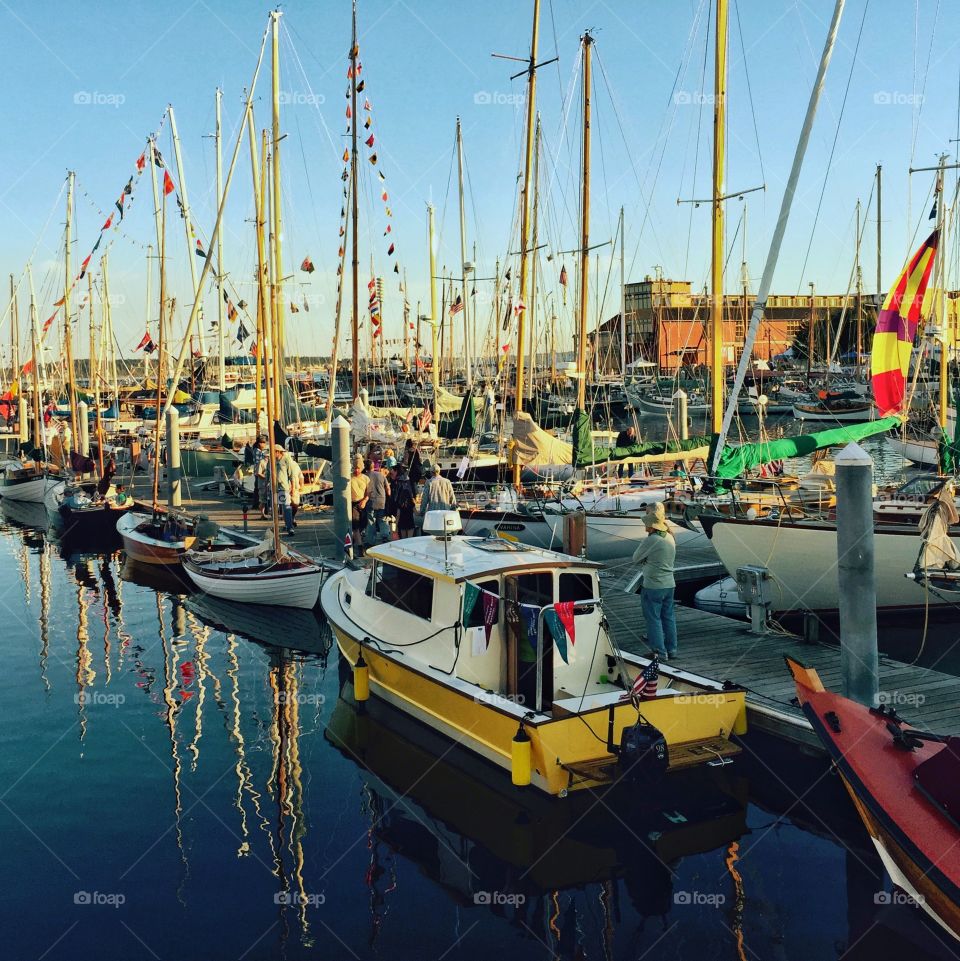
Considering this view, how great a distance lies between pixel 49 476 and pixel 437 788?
2477 cm

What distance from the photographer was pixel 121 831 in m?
8.77

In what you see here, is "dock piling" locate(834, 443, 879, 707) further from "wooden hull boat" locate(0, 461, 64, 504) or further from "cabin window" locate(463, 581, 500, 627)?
"wooden hull boat" locate(0, 461, 64, 504)

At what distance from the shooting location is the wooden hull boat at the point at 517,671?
8.52 meters

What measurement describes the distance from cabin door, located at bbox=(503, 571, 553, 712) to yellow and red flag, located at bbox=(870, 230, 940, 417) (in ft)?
25.9

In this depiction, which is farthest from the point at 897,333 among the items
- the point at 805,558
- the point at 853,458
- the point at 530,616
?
the point at 530,616

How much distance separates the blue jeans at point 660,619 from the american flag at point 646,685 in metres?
1.77

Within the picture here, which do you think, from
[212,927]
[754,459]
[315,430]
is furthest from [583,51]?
[212,927]

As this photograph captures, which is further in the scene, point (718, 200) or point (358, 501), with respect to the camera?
→ point (358, 501)

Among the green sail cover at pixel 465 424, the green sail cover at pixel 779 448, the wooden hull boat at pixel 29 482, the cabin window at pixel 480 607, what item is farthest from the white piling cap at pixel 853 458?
the wooden hull boat at pixel 29 482

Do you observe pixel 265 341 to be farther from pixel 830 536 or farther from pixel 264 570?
pixel 830 536

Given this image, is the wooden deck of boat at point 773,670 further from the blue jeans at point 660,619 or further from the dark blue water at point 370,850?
the dark blue water at point 370,850

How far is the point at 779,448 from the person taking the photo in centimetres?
1537

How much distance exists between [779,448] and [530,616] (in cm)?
751

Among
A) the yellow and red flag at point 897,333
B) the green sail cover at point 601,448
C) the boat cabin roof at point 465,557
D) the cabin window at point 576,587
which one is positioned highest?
the yellow and red flag at point 897,333
